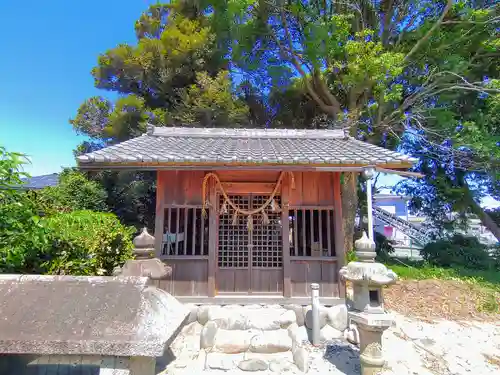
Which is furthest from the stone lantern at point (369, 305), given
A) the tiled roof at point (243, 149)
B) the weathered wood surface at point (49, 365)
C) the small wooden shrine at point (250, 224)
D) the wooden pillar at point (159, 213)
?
the wooden pillar at point (159, 213)

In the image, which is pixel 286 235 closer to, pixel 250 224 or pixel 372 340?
pixel 250 224

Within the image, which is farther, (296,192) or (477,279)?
(477,279)

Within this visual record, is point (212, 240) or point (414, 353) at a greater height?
point (212, 240)

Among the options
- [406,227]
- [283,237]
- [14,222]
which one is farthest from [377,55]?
[406,227]

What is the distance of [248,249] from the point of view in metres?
6.93

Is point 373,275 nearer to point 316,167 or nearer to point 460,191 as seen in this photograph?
point 316,167

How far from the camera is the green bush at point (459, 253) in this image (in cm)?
1234

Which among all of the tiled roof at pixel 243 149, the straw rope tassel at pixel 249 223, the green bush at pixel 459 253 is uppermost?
the tiled roof at pixel 243 149

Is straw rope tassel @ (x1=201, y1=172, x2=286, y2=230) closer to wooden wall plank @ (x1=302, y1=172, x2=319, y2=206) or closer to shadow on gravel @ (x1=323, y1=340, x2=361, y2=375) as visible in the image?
wooden wall plank @ (x1=302, y1=172, x2=319, y2=206)

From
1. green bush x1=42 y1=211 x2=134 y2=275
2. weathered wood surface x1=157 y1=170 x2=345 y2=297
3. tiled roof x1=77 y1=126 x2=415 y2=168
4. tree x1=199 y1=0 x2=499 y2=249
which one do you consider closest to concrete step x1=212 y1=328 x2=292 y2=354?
weathered wood surface x1=157 y1=170 x2=345 y2=297

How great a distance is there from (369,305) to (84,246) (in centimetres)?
536

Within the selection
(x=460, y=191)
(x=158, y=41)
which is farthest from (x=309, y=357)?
(x=158, y=41)

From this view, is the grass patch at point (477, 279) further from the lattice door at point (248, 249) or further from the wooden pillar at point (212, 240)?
the wooden pillar at point (212, 240)

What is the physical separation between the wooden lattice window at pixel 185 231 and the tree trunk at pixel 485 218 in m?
A: 14.3
